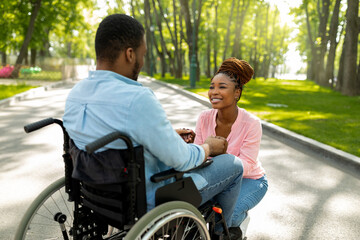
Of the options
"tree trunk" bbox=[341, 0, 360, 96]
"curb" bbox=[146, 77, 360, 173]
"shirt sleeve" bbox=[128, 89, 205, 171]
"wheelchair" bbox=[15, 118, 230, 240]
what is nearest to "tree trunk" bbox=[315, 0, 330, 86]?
"tree trunk" bbox=[341, 0, 360, 96]

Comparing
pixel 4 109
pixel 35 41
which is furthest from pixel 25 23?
pixel 4 109

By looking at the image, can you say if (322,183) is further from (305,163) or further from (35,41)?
(35,41)

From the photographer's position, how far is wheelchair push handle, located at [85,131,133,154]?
154cm

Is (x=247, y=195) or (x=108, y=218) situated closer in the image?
(x=108, y=218)

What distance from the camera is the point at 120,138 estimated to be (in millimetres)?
1656

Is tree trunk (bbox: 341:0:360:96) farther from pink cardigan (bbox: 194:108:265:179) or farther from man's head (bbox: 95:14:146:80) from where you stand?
man's head (bbox: 95:14:146:80)

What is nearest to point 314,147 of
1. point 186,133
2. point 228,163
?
point 186,133

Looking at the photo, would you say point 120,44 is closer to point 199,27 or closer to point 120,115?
point 120,115

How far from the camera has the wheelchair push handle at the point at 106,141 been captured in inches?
60.6

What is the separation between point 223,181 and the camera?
2.27 meters

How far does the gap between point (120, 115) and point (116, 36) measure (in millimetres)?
417

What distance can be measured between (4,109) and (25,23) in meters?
20.0

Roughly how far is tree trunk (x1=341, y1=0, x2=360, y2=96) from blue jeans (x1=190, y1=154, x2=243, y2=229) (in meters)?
15.1

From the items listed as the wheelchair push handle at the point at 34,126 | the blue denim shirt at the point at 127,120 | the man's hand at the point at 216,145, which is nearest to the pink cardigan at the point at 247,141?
the man's hand at the point at 216,145
